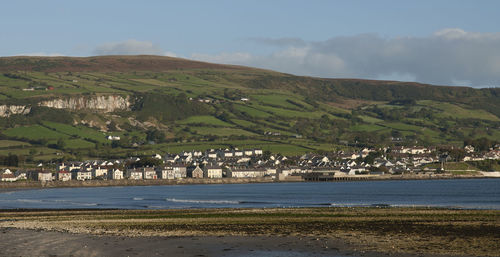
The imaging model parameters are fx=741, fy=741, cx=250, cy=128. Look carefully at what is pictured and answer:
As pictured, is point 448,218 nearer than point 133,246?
No

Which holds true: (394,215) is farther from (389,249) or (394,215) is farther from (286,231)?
(389,249)

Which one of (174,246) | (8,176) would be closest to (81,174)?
(8,176)

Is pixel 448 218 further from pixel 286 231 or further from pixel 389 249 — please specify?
pixel 389 249

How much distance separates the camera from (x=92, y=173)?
7785 inches

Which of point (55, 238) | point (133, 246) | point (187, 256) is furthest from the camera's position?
point (55, 238)

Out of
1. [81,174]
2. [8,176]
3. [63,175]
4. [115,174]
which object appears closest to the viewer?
[8,176]

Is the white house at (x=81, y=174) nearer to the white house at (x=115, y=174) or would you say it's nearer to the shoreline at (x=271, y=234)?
the white house at (x=115, y=174)

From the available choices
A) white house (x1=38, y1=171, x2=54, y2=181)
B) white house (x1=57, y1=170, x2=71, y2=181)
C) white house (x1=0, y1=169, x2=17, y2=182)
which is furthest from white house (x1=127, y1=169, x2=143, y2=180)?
white house (x1=0, y1=169, x2=17, y2=182)

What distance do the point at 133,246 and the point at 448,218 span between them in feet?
78.7

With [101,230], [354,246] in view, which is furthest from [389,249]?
[101,230]

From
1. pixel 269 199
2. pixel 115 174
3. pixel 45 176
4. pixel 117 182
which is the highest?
pixel 115 174

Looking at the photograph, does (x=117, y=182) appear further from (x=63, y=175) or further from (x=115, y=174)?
(x=63, y=175)

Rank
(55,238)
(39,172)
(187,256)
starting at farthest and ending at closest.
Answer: (39,172) → (55,238) → (187,256)

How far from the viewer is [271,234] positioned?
1699 inches
